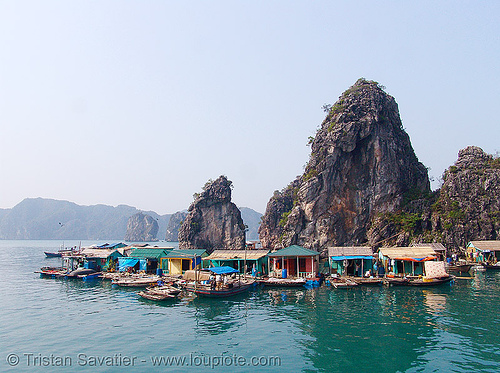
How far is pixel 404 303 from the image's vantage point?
33.9 metres

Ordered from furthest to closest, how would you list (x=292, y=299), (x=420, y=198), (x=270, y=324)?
(x=420, y=198) < (x=292, y=299) < (x=270, y=324)

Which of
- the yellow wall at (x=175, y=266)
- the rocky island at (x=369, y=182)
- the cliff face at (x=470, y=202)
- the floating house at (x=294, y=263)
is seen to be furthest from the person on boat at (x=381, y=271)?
the cliff face at (x=470, y=202)

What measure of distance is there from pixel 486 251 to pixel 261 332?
2320 inches

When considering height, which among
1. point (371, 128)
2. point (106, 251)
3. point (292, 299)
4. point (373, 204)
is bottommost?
point (292, 299)

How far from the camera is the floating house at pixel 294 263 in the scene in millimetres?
46125

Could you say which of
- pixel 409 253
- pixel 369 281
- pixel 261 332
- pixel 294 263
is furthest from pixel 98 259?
pixel 409 253

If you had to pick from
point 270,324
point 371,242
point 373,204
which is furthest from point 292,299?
point 373,204

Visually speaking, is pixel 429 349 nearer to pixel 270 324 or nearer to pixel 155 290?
pixel 270 324

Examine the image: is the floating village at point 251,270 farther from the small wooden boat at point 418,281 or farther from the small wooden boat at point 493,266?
the small wooden boat at point 493,266

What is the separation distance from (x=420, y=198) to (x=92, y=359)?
86.8 m

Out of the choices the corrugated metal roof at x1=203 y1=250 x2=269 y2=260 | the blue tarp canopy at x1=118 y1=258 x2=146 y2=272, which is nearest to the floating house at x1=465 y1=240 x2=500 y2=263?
the corrugated metal roof at x1=203 y1=250 x2=269 y2=260

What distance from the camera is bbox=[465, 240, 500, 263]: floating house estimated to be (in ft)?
214

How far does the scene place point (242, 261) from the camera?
49781mm

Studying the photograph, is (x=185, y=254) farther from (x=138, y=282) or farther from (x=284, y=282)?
(x=284, y=282)
